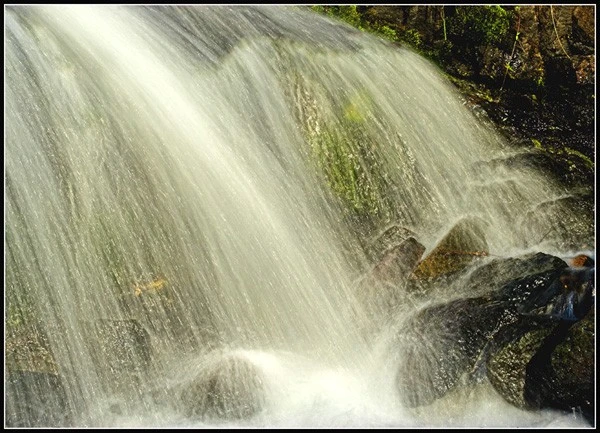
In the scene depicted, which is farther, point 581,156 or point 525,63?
point 525,63

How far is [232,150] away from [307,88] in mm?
1026

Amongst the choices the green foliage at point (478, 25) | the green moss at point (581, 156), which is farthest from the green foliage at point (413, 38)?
the green moss at point (581, 156)

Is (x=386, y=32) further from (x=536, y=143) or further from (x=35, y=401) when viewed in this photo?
(x=35, y=401)

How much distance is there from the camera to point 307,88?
599cm

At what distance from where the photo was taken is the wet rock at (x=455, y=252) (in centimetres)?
560

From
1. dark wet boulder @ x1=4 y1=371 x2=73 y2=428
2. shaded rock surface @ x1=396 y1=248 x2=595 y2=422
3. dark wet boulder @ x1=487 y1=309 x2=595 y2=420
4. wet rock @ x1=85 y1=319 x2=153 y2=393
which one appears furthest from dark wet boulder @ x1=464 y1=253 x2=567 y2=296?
dark wet boulder @ x1=4 y1=371 x2=73 y2=428

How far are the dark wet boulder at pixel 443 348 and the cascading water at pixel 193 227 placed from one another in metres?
0.15

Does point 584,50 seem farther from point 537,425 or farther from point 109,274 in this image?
point 109,274

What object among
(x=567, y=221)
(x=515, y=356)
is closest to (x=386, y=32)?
(x=567, y=221)

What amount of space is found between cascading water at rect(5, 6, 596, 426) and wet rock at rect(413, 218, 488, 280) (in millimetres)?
146

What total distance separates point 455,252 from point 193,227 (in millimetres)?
2339

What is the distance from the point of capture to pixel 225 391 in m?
4.98

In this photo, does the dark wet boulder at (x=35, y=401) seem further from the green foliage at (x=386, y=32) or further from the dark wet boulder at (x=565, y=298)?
the green foliage at (x=386, y=32)

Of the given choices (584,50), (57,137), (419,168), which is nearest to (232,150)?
(57,137)
